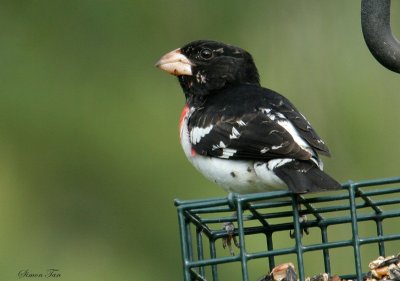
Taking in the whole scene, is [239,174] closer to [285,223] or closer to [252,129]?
[252,129]

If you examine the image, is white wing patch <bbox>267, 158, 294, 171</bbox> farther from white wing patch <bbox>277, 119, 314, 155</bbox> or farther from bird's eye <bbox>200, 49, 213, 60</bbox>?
bird's eye <bbox>200, 49, 213, 60</bbox>

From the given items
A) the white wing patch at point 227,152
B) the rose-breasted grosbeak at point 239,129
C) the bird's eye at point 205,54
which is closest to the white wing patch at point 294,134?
the rose-breasted grosbeak at point 239,129

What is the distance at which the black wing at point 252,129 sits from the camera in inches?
216

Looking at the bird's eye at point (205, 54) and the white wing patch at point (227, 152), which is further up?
the bird's eye at point (205, 54)

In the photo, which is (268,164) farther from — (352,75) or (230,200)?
(352,75)

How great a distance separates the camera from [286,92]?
25.6 feet

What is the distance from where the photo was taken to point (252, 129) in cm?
569

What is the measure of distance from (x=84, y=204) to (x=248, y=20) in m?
1.57

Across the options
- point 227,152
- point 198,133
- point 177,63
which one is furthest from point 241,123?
point 177,63

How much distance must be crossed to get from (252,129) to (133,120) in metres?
2.48

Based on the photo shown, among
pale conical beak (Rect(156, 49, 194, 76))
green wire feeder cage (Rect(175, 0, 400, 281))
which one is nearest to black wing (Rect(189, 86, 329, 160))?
green wire feeder cage (Rect(175, 0, 400, 281))

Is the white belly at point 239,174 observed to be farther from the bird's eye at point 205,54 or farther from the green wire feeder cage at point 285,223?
the bird's eye at point 205,54

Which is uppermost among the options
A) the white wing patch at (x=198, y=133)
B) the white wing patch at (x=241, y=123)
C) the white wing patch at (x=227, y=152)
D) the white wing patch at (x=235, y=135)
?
the white wing patch at (x=198, y=133)

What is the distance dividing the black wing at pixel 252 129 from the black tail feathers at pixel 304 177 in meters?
0.05
